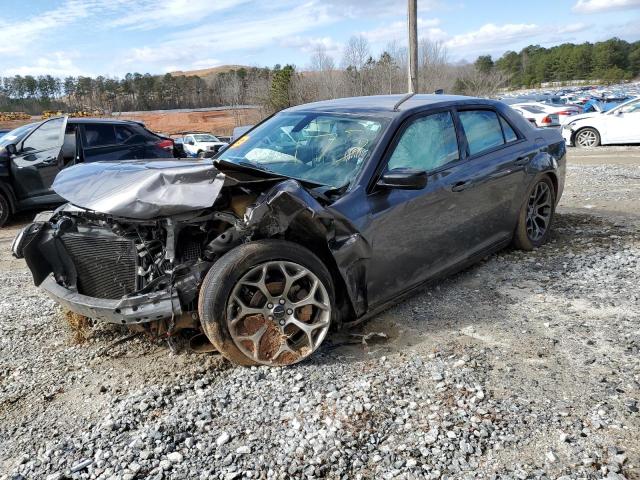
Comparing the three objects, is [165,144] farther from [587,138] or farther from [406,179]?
[587,138]

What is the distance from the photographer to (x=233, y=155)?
4387 millimetres

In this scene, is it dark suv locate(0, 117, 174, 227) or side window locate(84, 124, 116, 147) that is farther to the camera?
side window locate(84, 124, 116, 147)

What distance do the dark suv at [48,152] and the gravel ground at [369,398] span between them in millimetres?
4472

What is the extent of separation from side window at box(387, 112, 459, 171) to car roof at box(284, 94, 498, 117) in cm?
13

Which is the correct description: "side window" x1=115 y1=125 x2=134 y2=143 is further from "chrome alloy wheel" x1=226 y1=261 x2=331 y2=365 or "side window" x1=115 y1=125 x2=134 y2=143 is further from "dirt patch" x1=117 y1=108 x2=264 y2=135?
"dirt patch" x1=117 y1=108 x2=264 y2=135

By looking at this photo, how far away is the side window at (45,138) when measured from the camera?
328 inches

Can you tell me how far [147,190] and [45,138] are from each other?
647 centimetres

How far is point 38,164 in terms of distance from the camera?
26.8 ft

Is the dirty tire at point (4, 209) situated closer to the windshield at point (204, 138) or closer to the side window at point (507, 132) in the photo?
the side window at point (507, 132)

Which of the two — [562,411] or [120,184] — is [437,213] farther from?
[120,184]

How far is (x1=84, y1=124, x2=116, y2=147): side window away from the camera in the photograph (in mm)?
8664

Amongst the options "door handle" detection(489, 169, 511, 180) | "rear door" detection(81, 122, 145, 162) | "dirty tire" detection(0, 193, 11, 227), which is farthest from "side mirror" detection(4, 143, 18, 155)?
"door handle" detection(489, 169, 511, 180)

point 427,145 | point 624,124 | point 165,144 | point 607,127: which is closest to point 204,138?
point 165,144

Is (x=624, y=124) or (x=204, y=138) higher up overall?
(x=624, y=124)
